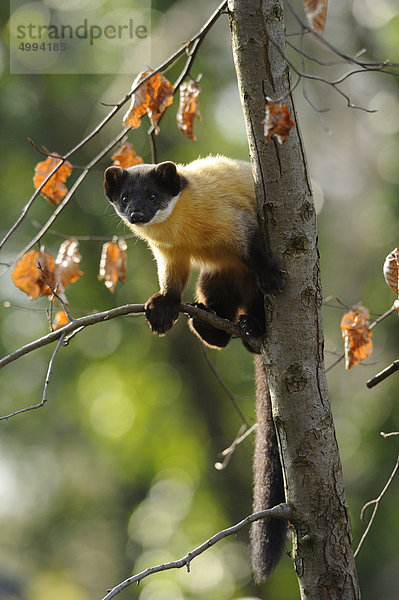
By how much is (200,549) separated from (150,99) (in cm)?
228

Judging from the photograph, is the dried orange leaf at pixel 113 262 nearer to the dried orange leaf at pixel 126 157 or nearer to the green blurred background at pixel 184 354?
the dried orange leaf at pixel 126 157

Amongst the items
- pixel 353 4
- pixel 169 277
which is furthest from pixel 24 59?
pixel 169 277

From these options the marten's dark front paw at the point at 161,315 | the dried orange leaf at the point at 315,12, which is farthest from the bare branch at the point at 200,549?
the dried orange leaf at the point at 315,12

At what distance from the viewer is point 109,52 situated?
12.8 metres

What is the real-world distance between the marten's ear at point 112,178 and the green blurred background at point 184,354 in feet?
24.7

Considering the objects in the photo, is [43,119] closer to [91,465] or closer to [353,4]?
[353,4]

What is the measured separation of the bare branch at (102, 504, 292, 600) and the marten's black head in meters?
1.79

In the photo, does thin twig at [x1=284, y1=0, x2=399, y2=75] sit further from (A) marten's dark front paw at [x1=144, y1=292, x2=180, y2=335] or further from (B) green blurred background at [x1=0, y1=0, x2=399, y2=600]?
(B) green blurred background at [x1=0, y1=0, x2=399, y2=600]

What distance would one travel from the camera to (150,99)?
3961mm

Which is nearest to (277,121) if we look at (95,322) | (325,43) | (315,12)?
(315,12)

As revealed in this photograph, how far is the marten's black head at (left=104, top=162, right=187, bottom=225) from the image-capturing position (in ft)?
14.1

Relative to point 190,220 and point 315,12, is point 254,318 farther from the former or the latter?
point 315,12

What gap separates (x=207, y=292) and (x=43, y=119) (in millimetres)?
9467

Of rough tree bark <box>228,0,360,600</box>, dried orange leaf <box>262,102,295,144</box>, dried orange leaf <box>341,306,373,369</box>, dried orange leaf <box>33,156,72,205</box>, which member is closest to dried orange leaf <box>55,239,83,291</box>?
dried orange leaf <box>33,156,72,205</box>
